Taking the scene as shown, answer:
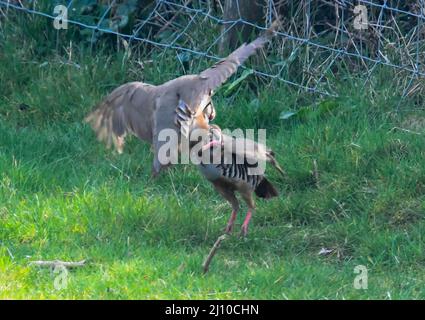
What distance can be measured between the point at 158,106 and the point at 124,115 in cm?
37

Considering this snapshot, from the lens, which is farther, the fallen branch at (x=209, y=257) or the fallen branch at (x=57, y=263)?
the fallen branch at (x=57, y=263)

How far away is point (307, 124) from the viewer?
23.8 feet

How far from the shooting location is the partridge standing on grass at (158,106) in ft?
20.0

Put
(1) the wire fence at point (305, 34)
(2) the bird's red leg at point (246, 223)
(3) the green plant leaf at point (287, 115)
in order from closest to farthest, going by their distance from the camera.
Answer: (2) the bird's red leg at point (246, 223) < (3) the green plant leaf at point (287, 115) < (1) the wire fence at point (305, 34)

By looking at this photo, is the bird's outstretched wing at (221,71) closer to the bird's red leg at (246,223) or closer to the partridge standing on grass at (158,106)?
the partridge standing on grass at (158,106)

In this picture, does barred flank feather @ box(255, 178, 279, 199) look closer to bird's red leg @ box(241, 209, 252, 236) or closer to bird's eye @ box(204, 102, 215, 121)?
bird's red leg @ box(241, 209, 252, 236)

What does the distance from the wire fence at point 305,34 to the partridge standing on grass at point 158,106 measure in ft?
4.26

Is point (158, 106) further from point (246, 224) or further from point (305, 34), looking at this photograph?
point (305, 34)

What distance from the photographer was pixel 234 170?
6.08 metres

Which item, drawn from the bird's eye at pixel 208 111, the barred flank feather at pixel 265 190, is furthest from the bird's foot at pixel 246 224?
the bird's eye at pixel 208 111

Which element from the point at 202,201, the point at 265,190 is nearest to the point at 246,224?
the point at 265,190

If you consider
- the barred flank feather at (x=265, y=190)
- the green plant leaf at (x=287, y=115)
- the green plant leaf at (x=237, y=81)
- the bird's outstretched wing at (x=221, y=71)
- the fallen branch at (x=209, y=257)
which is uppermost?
the bird's outstretched wing at (x=221, y=71)

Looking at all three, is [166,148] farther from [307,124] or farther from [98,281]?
[307,124]

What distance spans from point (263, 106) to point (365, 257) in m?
1.92
